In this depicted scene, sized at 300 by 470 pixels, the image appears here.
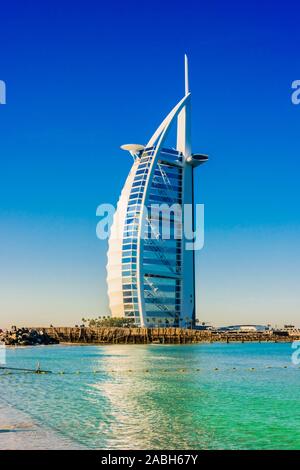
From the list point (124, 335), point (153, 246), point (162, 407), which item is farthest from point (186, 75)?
point (162, 407)

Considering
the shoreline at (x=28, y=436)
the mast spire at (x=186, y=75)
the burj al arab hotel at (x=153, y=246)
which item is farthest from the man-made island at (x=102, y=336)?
the shoreline at (x=28, y=436)

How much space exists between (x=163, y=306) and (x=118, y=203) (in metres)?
32.0

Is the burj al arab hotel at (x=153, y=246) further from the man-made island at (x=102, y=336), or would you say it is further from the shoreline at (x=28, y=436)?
the shoreline at (x=28, y=436)

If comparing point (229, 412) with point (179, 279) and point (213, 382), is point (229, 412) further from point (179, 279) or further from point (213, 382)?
point (179, 279)

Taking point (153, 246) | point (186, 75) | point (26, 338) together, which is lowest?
point (26, 338)

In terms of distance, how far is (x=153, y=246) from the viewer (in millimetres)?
160500

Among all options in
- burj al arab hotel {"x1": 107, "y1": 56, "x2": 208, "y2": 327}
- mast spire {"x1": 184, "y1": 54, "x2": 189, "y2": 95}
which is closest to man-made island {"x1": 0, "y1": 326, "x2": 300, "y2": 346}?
burj al arab hotel {"x1": 107, "y1": 56, "x2": 208, "y2": 327}

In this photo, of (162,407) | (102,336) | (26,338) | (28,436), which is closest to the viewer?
(28,436)

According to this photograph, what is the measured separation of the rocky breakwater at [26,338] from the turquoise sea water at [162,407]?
79.6 metres

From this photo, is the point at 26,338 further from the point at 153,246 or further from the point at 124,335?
the point at 153,246

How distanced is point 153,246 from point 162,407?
12772 cm

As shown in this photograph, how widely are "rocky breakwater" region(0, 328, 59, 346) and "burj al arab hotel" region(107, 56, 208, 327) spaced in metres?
25.2

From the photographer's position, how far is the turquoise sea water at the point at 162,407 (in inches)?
950
